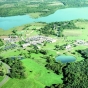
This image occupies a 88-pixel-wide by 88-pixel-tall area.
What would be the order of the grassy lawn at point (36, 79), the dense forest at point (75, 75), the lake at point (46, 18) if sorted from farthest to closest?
the lake at point (46, 18) < the grassy lawn at point (36, 79) < the dense forest at point (75, 75)

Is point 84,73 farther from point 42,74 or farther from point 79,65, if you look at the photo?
point 42,74

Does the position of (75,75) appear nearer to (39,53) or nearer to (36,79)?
(36,79)

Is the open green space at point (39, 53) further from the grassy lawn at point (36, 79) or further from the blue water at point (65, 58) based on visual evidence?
the blue water at point (65, 58)

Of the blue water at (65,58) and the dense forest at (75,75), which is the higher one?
the dense forest at (75,75)

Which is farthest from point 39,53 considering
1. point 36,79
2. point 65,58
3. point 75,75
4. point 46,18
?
point 46,18

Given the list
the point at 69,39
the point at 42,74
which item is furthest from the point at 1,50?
the point at 69,39

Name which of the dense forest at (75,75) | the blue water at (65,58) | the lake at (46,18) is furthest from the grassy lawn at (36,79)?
the lake at (46,18)

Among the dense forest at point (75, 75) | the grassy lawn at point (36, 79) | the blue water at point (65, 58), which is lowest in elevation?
the blue water at point (65, 58)

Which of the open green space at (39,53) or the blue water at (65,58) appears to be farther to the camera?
the blue water at (65,58)
